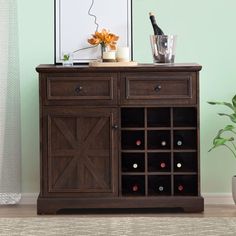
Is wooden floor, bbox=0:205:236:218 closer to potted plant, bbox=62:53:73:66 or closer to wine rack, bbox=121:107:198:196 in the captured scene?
wine rack, bbox=121:107:198:196

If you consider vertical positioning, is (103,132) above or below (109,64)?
below

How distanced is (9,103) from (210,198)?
1.50 meters

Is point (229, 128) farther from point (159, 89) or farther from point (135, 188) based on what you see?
point (135, 188)

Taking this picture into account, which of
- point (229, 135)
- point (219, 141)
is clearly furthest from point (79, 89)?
point (229, 135)

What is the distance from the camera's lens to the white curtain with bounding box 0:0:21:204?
231 inches

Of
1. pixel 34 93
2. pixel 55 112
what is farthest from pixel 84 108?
pixel 34 93

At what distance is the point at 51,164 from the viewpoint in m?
5.59

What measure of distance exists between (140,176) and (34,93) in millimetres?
928

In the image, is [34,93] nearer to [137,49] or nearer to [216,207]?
[137,49]

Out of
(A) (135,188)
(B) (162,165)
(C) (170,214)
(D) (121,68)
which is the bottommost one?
(C) (170,214)

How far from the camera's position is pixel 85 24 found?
19.6 feet

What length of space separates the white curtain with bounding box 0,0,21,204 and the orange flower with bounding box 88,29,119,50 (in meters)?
0.53

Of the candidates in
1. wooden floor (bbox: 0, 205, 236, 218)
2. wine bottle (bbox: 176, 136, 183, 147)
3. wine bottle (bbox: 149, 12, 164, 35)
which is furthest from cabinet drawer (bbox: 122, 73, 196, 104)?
wooden floor (bbox: 0, 205, 236, 218)

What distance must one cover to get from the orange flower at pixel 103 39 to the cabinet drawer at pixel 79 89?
39cm
